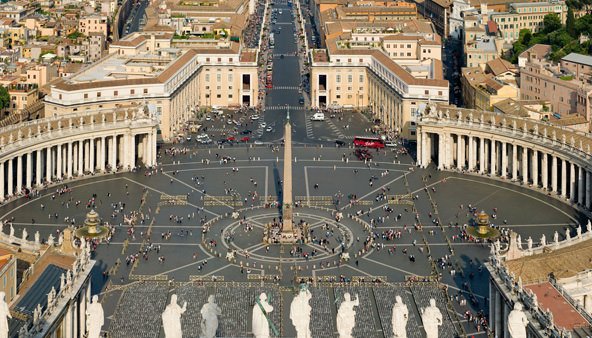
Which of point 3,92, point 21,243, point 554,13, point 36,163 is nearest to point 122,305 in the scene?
point 21,243

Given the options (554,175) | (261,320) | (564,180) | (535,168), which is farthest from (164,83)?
(261,320)

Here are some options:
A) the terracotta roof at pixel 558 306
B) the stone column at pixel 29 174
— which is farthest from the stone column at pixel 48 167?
the terracotta roof at pixel 558 306

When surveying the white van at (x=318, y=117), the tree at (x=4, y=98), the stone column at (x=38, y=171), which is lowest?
the stone column at (x=38, y=171)

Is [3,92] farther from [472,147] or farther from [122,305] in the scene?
[122,305]

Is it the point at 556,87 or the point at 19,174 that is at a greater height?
the point at 556,87

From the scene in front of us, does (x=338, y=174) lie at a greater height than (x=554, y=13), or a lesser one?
lesser

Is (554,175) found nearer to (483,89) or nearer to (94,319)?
(483,89)

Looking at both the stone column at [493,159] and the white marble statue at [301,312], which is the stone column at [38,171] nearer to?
the stone column at [493,159]
